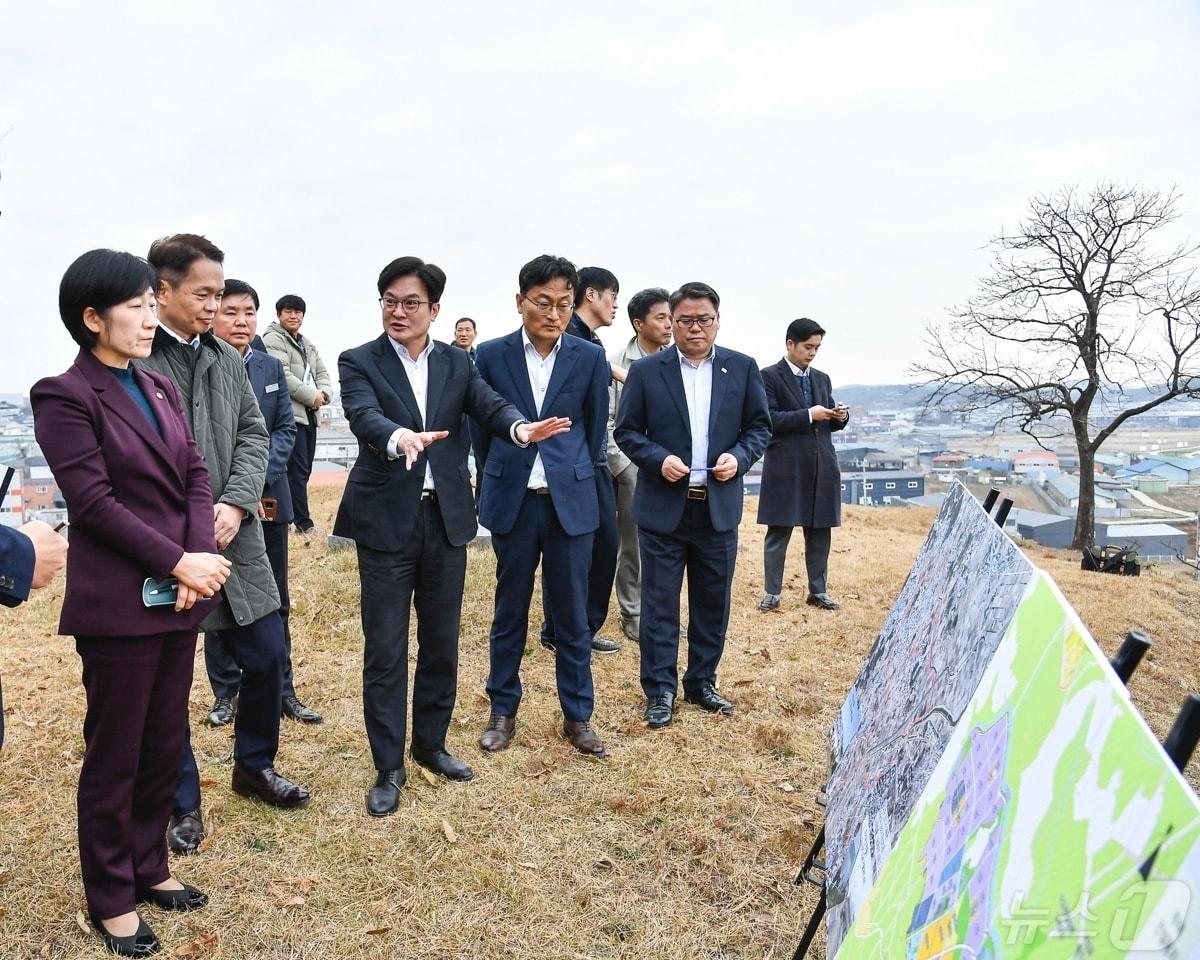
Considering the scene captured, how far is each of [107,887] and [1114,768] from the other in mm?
2843

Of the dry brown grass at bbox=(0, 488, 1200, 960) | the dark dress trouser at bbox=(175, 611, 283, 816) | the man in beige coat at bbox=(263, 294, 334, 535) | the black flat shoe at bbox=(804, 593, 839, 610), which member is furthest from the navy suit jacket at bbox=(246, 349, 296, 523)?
the black flat shoe at bbox=(804, 593, 839, 610)

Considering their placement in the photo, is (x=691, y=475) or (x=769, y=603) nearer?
(x=691, y=475)

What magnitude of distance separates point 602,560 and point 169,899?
3341 millimetres

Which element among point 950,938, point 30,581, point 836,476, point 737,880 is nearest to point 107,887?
point 30,581

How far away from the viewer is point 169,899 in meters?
2.89

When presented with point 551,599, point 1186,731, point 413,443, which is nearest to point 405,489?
point 413,443

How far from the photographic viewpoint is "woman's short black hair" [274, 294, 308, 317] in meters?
7.63

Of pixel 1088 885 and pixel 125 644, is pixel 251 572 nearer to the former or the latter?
pixel 125 644

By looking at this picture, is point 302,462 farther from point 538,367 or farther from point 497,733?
point 497,733

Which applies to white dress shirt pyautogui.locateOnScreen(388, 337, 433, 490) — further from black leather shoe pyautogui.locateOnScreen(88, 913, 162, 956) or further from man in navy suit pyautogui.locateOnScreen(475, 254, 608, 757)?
black leather shoe pyautogui.locateOnScreen(88, 913, 162, 956)

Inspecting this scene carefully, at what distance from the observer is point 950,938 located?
1245mm

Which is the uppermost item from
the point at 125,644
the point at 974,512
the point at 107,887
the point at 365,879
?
the point at 974,512

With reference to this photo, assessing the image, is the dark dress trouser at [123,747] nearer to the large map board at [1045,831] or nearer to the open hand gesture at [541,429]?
the open hand gesture at [541,429]

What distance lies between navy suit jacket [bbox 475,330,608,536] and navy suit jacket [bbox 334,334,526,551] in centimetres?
32
